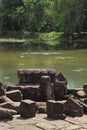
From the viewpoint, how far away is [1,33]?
73.8 metres

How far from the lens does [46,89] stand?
9.77 m

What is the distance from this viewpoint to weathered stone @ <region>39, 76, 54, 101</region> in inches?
382

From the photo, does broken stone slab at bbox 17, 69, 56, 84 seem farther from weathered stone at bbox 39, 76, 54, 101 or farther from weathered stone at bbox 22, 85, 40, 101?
weathered stone at bbox 39, 76, 54, 101

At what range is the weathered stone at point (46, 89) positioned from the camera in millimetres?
9711

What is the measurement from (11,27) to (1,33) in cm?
498

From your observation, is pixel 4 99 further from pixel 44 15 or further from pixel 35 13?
pixel 35 13

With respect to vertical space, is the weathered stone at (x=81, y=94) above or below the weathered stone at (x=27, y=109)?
below

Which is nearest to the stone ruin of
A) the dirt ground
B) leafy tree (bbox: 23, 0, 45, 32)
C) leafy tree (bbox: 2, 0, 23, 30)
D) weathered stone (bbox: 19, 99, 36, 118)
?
weathered stone (bbox: 19, 99, 36, 118)

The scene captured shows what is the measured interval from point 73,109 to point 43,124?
3.36ft

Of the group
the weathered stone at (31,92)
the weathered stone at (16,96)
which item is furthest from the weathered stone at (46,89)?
the weathered stone at (16,96)

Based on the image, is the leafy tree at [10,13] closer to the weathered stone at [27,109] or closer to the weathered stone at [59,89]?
the weathered stone at [59,89]

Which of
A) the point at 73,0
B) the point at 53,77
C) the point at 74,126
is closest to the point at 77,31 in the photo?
the point at 73,0

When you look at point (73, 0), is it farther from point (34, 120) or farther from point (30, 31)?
point (34, 120)

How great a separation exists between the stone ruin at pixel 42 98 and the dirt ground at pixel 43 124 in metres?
0.17
